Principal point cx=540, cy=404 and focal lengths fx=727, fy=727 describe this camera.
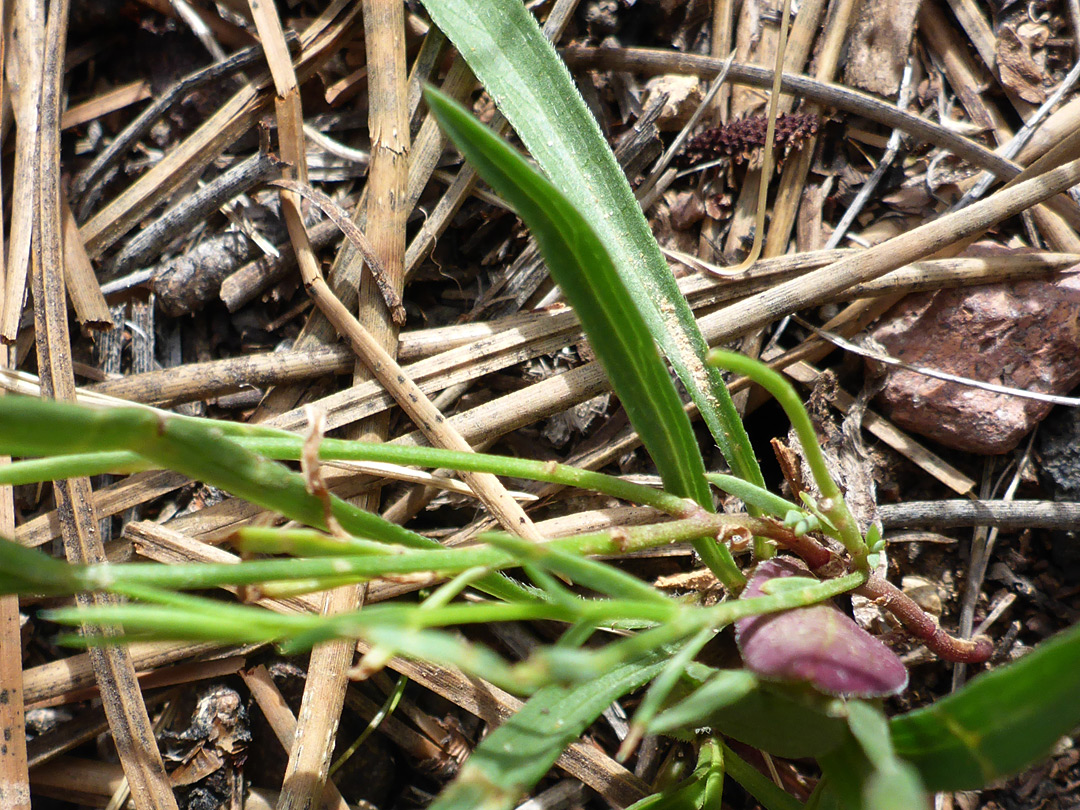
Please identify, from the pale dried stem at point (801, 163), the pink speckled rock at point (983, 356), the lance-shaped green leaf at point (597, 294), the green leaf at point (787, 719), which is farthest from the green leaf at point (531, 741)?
the pale dried stem at point (801, 163)

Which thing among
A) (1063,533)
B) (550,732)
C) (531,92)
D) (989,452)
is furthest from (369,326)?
(1063,533)

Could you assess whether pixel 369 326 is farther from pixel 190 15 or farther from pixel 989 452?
pixel 989 452

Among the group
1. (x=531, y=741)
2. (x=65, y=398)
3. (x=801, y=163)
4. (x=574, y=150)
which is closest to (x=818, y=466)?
(x=531, y=741)

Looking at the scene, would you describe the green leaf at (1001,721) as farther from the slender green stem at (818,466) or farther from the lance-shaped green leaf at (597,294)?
the lance-shaped green leaf at (597,294)

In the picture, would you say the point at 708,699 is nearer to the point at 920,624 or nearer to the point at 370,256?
the point at 920,624

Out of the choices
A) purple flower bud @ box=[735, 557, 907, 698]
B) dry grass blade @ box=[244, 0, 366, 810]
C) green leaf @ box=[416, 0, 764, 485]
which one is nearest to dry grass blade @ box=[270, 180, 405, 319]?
green leaf @ box=[416, 0, 764, 485]
